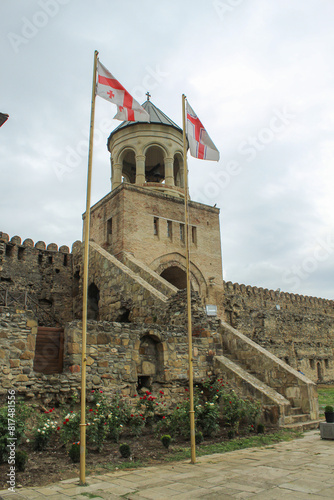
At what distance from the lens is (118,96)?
8.08 metres

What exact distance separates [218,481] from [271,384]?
6489 mm

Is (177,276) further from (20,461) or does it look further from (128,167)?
(20,461)

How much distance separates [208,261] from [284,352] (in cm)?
959

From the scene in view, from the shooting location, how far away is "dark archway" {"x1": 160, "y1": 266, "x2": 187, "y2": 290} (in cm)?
1900

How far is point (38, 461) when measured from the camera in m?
6.46

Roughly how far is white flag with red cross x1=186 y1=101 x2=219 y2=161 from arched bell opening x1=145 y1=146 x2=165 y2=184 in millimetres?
12255

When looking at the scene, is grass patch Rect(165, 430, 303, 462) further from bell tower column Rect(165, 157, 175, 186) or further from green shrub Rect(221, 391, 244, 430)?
bell tower column Rect(165, 157, 175, 186)

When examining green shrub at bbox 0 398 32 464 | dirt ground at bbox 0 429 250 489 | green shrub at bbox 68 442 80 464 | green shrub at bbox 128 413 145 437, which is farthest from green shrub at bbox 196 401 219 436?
green shrub at bbox 0 398 32 464

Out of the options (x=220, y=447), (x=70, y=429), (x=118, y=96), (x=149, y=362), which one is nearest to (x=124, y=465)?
(x=70, y=429)

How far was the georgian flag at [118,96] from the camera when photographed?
7785 millimetres

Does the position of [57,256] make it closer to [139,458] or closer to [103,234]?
[103,234]

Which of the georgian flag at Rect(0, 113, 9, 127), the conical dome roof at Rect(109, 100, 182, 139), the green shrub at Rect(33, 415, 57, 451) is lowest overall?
the green shrub at Rect(33, 415, 57, 451)

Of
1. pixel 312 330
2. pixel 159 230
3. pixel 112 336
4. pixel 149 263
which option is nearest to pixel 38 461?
pixel 112 336

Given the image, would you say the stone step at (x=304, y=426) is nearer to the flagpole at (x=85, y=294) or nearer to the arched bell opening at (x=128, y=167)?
the flagpole at (x=85, y=294)
